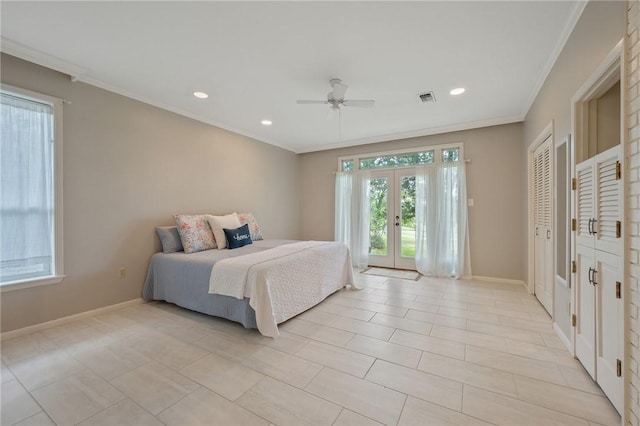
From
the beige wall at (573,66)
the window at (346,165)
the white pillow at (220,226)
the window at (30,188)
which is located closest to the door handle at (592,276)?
the beige wall at (573,66)

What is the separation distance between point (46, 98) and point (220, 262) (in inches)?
91.1

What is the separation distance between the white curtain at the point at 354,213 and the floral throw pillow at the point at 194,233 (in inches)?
105

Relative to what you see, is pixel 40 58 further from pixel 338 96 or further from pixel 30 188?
pixel 338 96

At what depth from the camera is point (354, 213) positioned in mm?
5258

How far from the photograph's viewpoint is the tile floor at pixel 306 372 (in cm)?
146

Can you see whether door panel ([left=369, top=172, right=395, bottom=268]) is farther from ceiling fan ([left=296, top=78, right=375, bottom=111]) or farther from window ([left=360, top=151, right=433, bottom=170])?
ceiling fan ([left=296, top=78, right=375, bottom=111])

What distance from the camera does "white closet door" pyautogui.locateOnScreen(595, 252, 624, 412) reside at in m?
1.41

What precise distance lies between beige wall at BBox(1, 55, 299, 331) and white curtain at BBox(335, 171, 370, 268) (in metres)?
2.31

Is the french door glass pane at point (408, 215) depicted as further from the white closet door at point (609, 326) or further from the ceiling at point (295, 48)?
the white closet door at point (609, 326)

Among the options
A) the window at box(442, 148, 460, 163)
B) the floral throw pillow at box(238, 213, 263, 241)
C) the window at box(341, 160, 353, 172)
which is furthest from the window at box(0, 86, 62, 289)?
the window at box(442, 148, 460, 163)

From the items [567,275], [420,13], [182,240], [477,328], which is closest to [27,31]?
[182,240]

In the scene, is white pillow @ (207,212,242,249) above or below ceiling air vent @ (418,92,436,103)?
below

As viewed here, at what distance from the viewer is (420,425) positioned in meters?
1.37

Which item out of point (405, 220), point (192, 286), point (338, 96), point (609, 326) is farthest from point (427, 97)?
point (192, 286)
